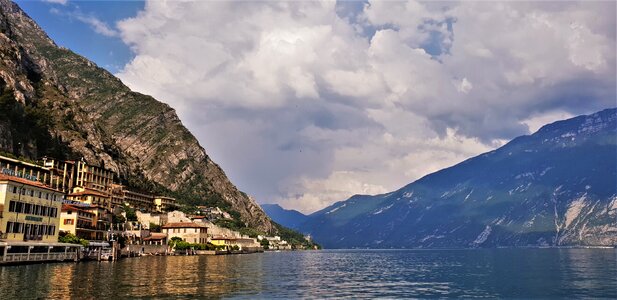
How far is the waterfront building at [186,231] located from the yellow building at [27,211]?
80665 millimetres

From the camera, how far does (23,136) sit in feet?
587

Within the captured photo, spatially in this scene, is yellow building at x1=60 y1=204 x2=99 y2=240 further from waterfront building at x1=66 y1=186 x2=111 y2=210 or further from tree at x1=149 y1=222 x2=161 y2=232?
tree at x1=149 y1=222 x2=161 y2=232

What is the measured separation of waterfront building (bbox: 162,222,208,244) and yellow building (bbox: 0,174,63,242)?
80665 mm

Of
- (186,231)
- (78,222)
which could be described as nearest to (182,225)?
(186,231)

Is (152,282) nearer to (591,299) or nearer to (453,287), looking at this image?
(453,287)

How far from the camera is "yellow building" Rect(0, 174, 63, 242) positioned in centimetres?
9062

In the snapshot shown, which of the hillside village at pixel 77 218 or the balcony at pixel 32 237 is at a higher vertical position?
the hillside village at pixel 77 218

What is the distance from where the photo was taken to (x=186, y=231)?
18775 cm

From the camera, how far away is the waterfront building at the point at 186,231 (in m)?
187

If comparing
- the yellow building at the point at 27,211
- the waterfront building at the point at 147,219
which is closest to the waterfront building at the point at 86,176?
the waterfront building at the point at 147,219

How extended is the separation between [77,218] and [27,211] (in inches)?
1360

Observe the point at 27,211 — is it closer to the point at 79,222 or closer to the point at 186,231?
the point at 79,222

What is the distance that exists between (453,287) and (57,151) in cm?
17234

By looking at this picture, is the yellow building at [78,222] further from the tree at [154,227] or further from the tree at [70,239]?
the tree at [154,227]
